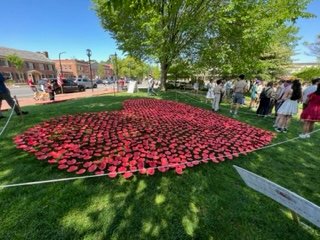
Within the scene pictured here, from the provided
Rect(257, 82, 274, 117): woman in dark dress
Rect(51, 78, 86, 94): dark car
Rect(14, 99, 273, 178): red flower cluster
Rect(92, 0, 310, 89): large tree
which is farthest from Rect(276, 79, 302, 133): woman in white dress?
Rect(51, 78, 86, 94): dark car

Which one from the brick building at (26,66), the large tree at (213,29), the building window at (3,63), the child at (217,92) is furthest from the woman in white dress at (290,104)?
the building window at (3,63)

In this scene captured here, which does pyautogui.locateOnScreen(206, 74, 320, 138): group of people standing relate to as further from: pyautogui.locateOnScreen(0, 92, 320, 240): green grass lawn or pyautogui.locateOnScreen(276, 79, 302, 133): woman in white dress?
pyautogui.locateOnScreen(0, 92, 320, 240): green grass lawn

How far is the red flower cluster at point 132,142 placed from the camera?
11.8 feet

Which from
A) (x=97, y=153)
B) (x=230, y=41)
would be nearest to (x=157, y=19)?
(x=230, y=41)

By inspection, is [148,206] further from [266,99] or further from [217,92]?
[266,99]

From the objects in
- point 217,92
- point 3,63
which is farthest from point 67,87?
point 3,63

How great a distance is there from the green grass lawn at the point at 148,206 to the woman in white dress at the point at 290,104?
10.5ft

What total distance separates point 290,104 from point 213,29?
9.80 metres

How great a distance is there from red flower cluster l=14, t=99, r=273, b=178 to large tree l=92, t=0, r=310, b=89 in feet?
26.2

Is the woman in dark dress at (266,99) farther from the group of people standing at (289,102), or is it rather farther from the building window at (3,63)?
the building window at (3,63)

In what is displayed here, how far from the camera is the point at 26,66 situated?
5378 centimetres

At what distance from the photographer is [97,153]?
3934mm

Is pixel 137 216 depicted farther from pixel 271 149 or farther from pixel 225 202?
pixel 271 149

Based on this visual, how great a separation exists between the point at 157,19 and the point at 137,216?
41.3 feet
